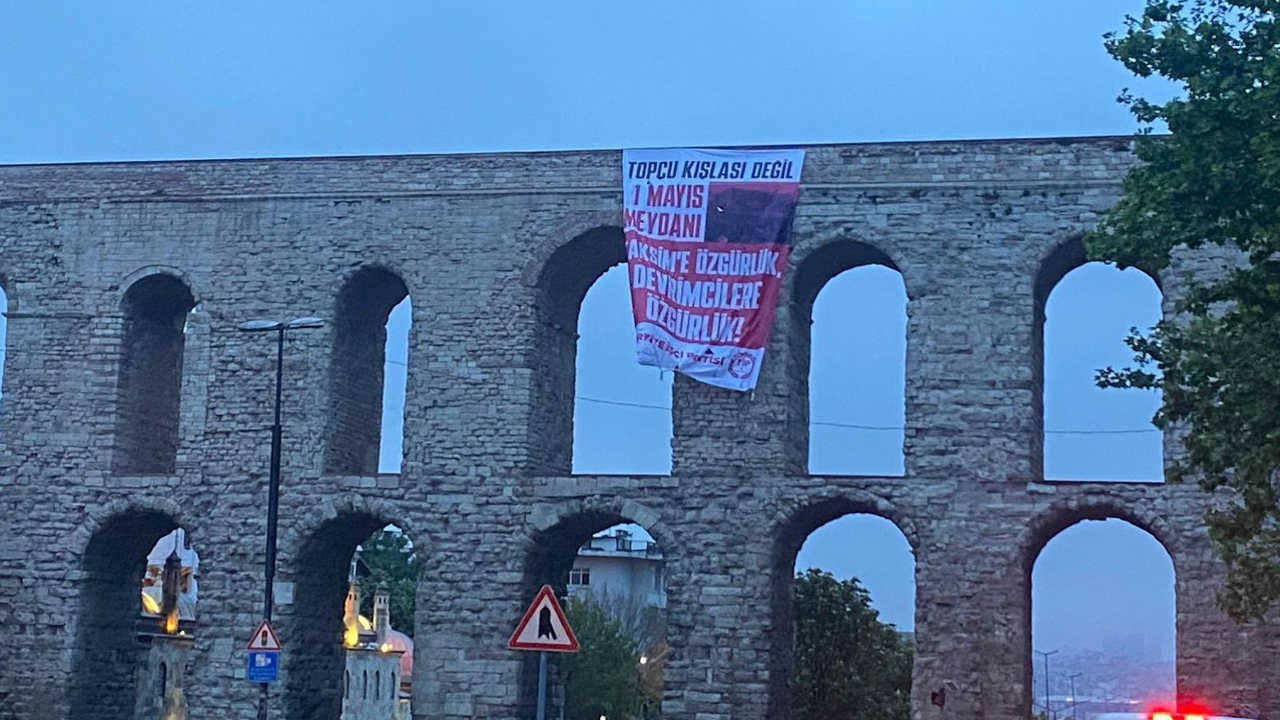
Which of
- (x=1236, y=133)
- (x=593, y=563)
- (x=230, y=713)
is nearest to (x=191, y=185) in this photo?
(x=230, y=713)

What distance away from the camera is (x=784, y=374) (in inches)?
1078

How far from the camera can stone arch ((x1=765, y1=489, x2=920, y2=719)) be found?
1049 inches

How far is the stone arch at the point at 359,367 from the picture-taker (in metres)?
29.2

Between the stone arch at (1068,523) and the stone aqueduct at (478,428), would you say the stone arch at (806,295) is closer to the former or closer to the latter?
the stone aqueduct at (478,428)

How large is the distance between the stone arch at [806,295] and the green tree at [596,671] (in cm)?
2349

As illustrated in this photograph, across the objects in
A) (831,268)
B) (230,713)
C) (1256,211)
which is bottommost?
(230,713)

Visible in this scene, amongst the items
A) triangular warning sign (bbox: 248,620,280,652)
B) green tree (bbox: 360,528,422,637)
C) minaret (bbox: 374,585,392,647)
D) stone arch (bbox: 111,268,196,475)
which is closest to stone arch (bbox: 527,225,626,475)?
stone arch (bbox: 111,268,196,475)

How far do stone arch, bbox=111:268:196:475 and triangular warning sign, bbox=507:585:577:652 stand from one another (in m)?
16.1

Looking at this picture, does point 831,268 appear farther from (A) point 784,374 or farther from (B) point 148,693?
(B) point 148,693

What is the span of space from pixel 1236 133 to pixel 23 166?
70.9ft

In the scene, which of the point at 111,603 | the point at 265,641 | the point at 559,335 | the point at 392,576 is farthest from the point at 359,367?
the point at 392,576

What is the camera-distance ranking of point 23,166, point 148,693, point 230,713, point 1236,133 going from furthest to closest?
point 148,693, point 23,166, point 230,713, point 1236,133

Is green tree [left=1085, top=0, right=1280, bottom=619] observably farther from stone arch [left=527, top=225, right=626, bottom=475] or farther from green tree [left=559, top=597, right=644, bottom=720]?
green tree [left=559, top=597, right=644, bottom=720]

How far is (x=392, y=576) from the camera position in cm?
6475
